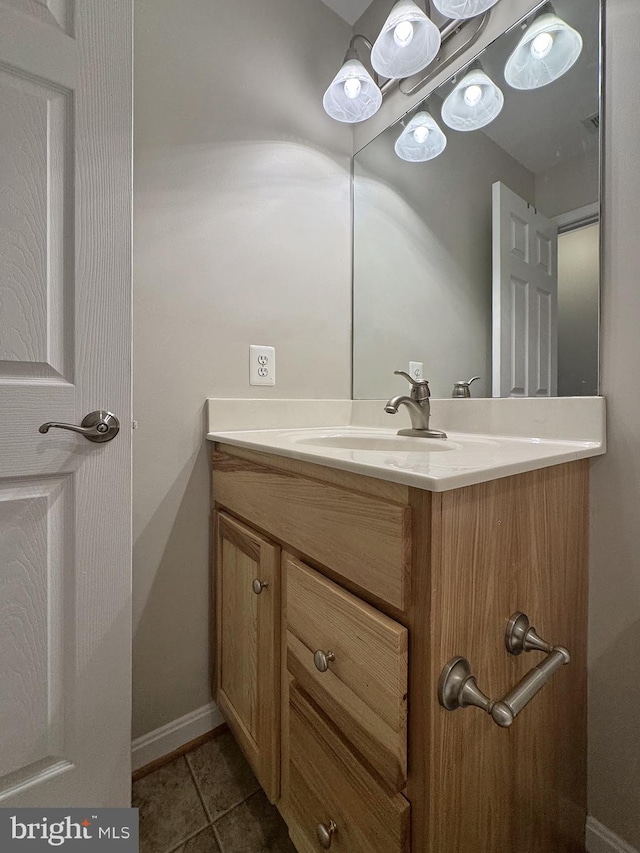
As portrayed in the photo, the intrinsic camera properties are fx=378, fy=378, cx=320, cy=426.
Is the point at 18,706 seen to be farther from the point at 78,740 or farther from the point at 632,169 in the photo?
the point at 632,169

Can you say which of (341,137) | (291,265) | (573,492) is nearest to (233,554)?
(573,492)

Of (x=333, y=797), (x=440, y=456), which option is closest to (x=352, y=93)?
(x=440, y=456)

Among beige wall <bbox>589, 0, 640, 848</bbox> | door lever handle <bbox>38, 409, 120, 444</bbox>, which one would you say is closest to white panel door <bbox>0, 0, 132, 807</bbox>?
door lever handle <bbox>38, 409, 120, 444</bbox>

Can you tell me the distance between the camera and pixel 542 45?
86 cm

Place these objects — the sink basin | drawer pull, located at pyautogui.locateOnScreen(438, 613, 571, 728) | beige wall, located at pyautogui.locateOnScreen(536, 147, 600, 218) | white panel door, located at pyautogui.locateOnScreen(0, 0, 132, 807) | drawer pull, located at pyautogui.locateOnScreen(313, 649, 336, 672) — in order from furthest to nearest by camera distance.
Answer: the sink basin < beige wall, located at pyautogui.locateOnScreen(536, 147, 600, 218) < white panel door, located at pyautogui.locateOnScreen(0, 0, 132, 807) < drawer pull, located at pyautogui.locateOnScreen(313, 649, 336, 672) < drawer pull, located at pyautogui.locateOnScreen(438, 613, 571, 728)

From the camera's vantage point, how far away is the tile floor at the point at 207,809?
0.81 m

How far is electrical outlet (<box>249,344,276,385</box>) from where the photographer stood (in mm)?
1143

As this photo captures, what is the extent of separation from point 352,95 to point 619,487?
51.8 inches

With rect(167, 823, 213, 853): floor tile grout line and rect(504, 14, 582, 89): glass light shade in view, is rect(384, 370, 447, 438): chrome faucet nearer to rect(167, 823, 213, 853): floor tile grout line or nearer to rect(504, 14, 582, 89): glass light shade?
rect(504, 14, 582, 89): glass light shade

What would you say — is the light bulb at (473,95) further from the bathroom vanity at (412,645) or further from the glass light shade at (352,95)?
the bathroom vanity at (412,645)

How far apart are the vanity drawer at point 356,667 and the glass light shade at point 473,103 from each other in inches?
47.6

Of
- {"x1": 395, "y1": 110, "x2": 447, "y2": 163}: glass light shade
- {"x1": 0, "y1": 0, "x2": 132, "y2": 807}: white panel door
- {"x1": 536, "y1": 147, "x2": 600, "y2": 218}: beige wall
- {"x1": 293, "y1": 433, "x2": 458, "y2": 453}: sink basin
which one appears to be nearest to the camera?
{"x1": 0, "y1": 0, "x2": 132, "y2": 807}: white panel door

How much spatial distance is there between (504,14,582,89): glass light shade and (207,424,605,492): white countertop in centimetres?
83

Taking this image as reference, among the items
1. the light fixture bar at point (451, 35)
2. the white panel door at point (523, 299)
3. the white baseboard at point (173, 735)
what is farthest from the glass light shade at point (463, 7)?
the white baseboard at point (173, 735)
